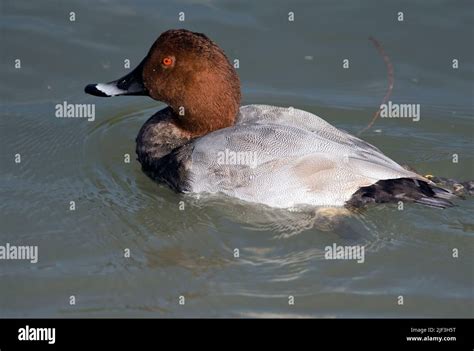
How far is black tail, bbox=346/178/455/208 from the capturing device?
6.16m

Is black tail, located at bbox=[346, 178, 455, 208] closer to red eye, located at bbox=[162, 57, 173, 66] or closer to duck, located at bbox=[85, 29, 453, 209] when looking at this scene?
duck, located at bbox=[85, 29, 453, 209]

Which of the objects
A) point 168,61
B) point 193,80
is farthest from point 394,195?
point 168,61

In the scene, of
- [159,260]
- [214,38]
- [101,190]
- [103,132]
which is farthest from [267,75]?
[159,260]

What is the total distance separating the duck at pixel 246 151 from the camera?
20.2 ft

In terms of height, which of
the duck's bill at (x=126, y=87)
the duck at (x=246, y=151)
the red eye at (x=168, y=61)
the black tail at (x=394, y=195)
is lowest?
the black tail at (x=394, y=195)

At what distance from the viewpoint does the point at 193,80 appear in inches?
257

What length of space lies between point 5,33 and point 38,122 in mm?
1426

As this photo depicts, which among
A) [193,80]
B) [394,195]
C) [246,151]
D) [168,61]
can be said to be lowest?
[394,195]

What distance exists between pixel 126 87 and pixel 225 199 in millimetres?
1264

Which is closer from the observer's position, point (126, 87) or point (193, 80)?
point (193, 80)

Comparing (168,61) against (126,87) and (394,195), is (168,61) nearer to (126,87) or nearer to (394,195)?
(126,87)

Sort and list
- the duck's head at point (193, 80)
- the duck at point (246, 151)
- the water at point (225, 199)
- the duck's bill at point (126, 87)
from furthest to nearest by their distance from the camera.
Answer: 1. the duck's bill at point (126, 87)
2. the duck's head at point (193, 80)
3. the duck at point (246, 151)
4. the water at point (225, 199)

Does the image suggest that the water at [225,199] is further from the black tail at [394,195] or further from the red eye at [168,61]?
the red eye at [168,61]

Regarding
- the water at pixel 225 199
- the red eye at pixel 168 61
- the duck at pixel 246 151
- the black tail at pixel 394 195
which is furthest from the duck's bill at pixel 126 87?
the black tail at pixel 394 195
